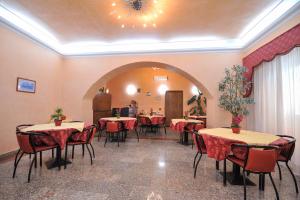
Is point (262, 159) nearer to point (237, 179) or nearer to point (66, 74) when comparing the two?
point (237, 179)

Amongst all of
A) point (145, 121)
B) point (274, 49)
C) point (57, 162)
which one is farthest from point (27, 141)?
point (274, 49)

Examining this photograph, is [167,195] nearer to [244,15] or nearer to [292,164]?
[292,164]

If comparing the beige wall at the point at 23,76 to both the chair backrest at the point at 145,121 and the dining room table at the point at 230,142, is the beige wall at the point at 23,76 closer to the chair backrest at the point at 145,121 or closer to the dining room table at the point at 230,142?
the chair backrest at the point at 145,121

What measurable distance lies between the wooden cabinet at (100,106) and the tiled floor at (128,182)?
4476 mm

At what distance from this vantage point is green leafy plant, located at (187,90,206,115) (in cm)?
898

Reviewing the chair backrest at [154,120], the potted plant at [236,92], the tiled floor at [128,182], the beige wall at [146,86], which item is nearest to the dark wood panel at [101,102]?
the beige wall at [146,86]

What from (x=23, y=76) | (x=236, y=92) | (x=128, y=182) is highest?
(x=23, y=76)

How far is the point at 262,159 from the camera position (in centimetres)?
208

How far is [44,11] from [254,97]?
18.6 ft

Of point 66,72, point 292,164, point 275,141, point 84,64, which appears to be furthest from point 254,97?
point 66,72

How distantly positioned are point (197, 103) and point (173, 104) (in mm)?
1479

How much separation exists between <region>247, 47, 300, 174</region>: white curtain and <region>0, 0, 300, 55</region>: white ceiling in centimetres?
96

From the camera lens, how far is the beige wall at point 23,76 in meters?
3.84

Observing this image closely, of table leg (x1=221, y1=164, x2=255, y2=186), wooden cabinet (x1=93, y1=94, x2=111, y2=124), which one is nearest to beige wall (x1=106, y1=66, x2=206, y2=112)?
wooden cabinet (x1=93, y1=94, x2=111, y2=124)
